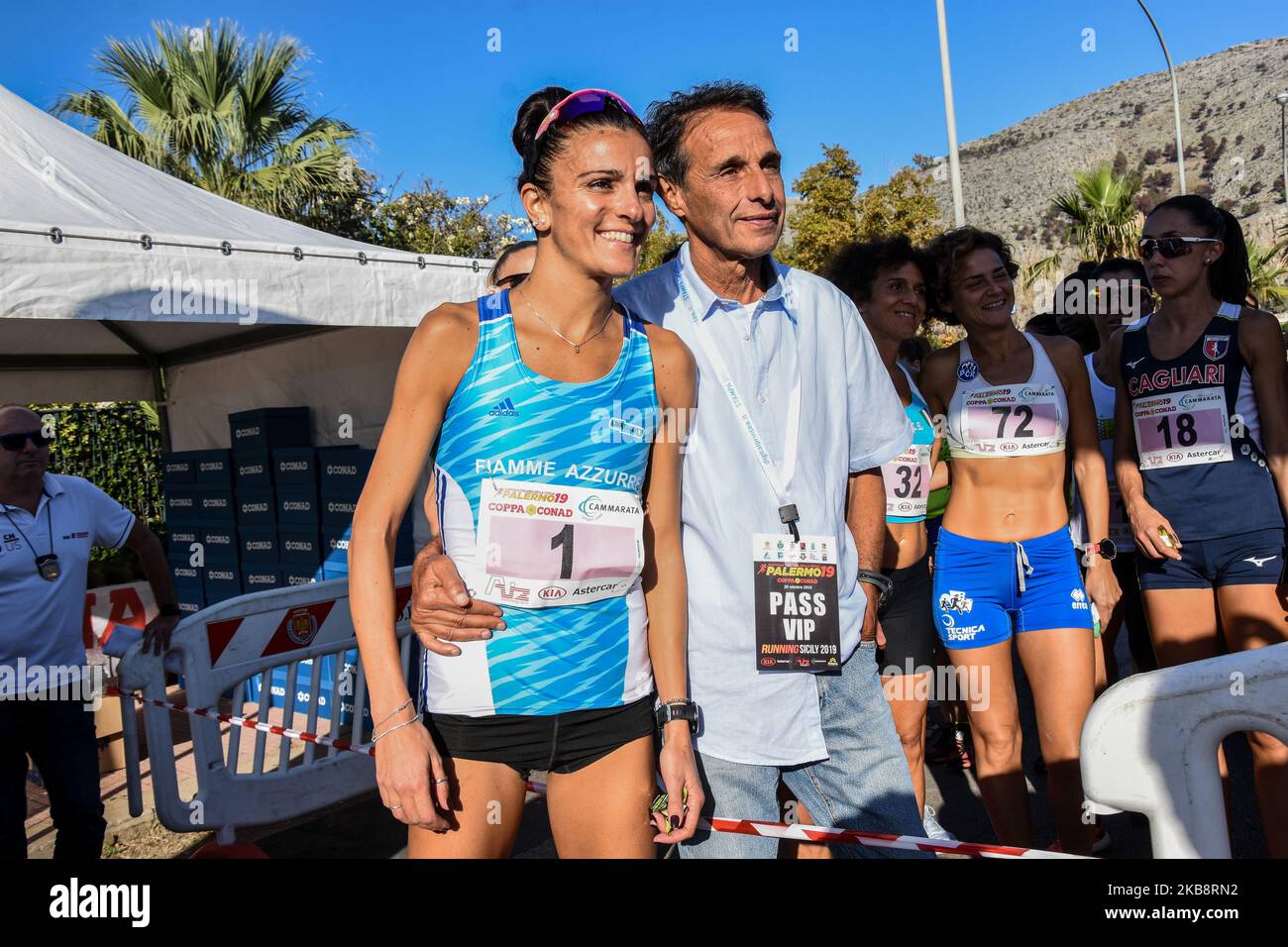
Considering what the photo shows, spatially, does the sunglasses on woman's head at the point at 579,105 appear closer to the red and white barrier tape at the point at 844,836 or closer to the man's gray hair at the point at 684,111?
the man's gray hair at the point at 684,111

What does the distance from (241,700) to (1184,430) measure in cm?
412

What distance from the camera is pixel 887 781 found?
7.47 feet

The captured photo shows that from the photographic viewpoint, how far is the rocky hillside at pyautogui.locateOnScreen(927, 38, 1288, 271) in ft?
186

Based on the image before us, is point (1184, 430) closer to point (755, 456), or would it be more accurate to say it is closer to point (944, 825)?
point (944, 825)

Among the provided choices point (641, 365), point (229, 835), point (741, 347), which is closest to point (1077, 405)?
point (741, 347)

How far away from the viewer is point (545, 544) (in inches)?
72.7

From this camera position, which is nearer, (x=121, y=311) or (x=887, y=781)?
(x=887, y=781)

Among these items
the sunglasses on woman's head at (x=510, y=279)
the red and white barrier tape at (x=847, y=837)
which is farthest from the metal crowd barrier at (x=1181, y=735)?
the sunglasses on woman's head at (x=510, y=279)

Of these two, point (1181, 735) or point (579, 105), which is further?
point (579, 105)

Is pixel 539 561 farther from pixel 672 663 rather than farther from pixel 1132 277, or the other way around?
pixel 1132 277

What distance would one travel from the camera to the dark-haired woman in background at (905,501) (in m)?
3.50

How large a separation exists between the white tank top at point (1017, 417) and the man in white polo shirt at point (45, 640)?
329 cm

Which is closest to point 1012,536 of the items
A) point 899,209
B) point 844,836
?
point 844,836

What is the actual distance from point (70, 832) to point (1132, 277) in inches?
225
